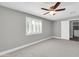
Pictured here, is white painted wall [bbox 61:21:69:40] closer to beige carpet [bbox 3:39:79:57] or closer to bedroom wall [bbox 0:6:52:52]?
beige carpet [bbox 3:39:79:57]

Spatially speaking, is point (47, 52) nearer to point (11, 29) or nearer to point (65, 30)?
point (11, 29)

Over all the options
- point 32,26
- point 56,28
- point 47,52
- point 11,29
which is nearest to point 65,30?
point 56,28

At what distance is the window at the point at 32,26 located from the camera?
191 inches

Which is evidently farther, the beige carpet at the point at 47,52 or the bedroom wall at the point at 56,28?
the bedroom wall at the point at 56,28

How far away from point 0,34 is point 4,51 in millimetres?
791

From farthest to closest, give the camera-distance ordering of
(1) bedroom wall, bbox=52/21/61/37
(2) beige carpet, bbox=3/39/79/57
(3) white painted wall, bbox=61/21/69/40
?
(1) bedroom wall, bbox=52/21/61/37 → (3) white painted wall, bbox=61/21/69/40 → (2) beige carpet, bbox=3/39/79/57

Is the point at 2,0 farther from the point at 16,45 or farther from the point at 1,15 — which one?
the point at 16,45

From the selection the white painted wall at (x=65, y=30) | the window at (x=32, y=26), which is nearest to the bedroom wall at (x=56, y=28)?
the white painted wall at (x=65, y=30)

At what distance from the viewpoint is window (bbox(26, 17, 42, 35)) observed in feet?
15.9

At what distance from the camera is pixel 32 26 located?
5.25 meters

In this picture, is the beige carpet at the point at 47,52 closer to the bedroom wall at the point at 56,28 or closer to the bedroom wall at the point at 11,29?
the bedroom wall at the point at 11,29

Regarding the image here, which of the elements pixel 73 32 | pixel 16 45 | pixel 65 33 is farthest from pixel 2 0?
pixel 73 32

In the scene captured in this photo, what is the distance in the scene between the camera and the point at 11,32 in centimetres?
360

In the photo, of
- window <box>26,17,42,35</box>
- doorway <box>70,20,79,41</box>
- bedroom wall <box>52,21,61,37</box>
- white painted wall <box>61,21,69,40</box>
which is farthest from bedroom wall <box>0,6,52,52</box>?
doorway <box>70,20,79,41</box>
